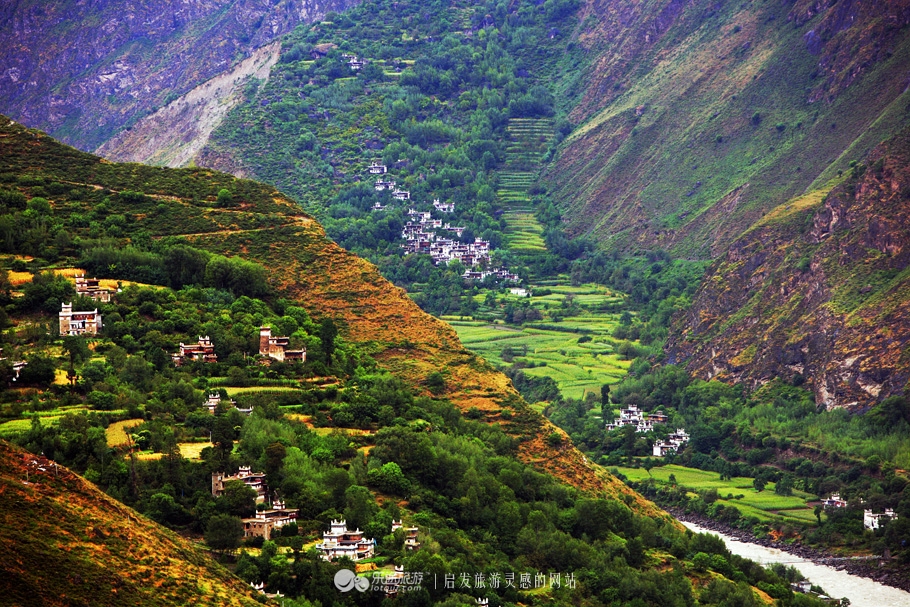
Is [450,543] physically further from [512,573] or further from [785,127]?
[785,127]

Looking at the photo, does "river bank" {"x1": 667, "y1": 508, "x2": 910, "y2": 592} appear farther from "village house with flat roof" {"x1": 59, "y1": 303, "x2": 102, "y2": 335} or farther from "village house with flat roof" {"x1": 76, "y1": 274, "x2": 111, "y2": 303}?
"village house with flat roof" {"x1": 59, "y1": 303, "x2": 102, "y2": 335}

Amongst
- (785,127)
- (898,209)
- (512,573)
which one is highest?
(785,127)

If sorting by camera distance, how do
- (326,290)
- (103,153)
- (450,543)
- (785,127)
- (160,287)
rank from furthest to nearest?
(103,153), (785,127), (326,290), (160,287), (450,543)

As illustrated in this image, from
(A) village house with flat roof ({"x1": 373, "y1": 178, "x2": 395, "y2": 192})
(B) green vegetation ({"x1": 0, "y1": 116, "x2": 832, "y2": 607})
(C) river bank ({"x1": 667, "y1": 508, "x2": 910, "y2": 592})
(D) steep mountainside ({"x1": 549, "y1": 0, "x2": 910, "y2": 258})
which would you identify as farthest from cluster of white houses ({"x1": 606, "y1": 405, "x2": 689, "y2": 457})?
(A) village house with flat roof ({"x1": 373, "y1": 178, "x2": 395, "y2": 192})

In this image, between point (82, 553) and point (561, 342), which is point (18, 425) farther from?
point (561, 342)

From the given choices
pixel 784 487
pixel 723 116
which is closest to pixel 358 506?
pixel 784 487

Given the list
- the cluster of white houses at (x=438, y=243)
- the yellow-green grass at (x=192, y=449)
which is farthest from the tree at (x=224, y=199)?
the cluster of white houses at (x=438, y=243)

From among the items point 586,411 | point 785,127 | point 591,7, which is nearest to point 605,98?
point 591,7
